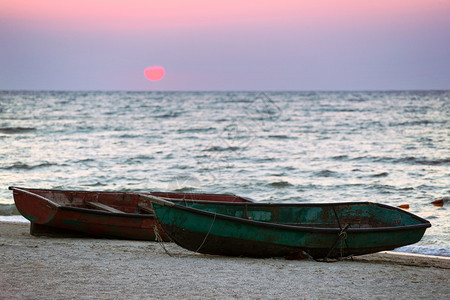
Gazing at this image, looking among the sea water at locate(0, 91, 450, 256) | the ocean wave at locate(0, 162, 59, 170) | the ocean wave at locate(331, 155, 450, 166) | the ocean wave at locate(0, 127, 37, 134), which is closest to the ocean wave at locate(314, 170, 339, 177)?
the sea water at locate(0, 91, 450, 256)

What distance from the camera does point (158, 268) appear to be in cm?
616

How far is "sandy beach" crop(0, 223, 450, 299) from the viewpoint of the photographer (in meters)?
5.19

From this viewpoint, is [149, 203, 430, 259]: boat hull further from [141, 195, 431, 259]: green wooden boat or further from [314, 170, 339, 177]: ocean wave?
[314, 170, 339, 177]: ocean wave

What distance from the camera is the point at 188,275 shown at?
5.86 meters

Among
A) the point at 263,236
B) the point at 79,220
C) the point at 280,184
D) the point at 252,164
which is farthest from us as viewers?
the point at 252,164

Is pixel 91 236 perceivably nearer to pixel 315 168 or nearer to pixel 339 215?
pixel 339 215

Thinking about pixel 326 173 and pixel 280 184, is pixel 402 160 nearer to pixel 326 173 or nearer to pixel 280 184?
pixel 326 173

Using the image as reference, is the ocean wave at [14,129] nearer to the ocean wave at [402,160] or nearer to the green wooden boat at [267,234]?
the ocean wave at [402,160]

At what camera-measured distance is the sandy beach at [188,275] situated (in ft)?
17.0

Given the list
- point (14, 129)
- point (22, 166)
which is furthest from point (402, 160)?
point (14, 129)

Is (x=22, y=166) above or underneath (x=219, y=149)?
underneath

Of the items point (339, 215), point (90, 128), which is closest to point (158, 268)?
point (339, 215)

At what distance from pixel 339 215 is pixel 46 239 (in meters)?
4.70

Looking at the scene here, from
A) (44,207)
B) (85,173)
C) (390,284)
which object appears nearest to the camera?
(390,284)
